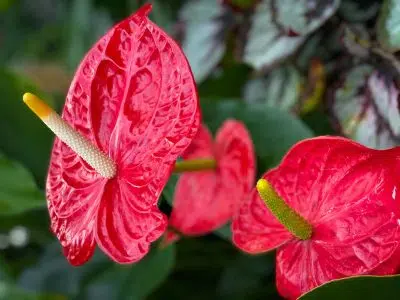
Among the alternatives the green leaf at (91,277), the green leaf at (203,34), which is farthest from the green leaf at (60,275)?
the green leaf at (203,34)

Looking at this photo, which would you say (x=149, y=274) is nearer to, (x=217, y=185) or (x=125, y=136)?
(x=217, y=185)

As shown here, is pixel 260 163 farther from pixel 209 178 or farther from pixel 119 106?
pixel 119 106

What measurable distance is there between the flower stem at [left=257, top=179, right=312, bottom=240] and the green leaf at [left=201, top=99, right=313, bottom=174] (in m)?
0.19

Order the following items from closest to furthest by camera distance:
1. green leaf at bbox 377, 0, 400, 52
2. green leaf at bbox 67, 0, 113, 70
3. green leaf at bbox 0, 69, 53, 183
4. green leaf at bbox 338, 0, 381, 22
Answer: green leaf at bbox 377, 0, 400, 52 → green leaf at bbox 338, 0, 381, 22 → green leaf at bbox 0, 69, 53, 183 → green leaf at bbox 67, 0, 113, 70

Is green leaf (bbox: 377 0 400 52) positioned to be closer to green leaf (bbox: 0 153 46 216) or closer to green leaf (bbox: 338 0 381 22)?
green leaf (bbox: 338 0 381 22)

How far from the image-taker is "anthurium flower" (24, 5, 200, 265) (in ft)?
1.17

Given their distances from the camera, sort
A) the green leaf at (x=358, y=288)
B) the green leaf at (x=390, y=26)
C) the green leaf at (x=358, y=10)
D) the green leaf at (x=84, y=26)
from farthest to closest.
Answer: the green leaf at (x=84, y=26), the green leaf at (x=358, y=10), the green leaf at (x=390, y=26), the green leaf at (x=358, y=288)

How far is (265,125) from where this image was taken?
1.93 feet

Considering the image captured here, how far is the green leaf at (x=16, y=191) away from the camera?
0.59 meters

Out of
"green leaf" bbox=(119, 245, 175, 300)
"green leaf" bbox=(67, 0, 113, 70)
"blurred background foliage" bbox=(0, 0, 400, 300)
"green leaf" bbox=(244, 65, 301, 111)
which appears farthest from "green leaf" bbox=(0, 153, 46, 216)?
"green leaf" bbox=(67, 0, 113, 70)

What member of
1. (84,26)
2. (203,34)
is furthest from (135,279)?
(84,26)

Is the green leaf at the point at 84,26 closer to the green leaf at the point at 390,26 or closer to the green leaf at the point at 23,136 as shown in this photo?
the green leaf at the point at 23,136

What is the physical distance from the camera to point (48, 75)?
1185 mm

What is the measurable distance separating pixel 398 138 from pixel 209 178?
157mm
